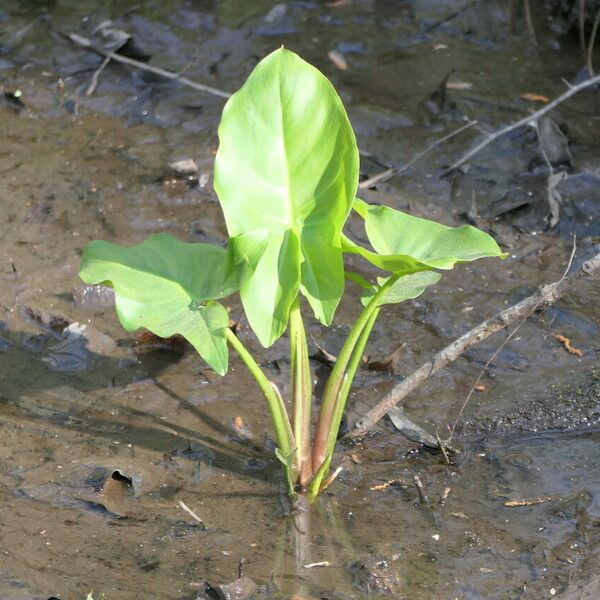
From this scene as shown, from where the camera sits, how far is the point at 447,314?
3.15m

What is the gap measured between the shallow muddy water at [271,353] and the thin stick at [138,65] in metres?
Answer: 0.06

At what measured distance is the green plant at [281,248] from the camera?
7.14 ft

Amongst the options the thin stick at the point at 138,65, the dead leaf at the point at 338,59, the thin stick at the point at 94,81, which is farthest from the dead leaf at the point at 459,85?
the thin stick at the point at 94,81

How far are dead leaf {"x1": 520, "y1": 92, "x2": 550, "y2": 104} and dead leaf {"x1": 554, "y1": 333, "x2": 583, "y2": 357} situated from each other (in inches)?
62.4

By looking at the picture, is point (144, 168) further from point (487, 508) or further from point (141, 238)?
point (487, 508)

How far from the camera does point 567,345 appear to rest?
2.99m

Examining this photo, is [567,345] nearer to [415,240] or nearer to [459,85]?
[415,240]

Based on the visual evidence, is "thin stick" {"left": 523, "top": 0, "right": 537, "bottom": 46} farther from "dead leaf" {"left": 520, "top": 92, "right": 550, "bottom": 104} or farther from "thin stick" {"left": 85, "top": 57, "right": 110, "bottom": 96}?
"thin stick" {"left": 85, "top": 57, "right": 110, "bottom": 96}

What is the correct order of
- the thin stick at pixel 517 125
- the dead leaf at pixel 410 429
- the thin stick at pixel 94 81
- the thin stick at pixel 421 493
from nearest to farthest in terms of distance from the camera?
the thin stick at pixel 421 493
the dead leaf at pixel 410 429
the thin stick at pixel 517 125
the thin stick at pixel 94 81

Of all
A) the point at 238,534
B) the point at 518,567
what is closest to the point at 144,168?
the point at 238,534

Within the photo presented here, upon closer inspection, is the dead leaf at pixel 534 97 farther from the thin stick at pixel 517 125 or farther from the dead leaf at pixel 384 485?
the dead leaf at pixel 384 485

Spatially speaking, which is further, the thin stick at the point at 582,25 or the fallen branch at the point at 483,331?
the thin stick at the point at 582,25

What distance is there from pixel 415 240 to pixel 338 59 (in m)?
2.46

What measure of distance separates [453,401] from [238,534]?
30.8 inches
